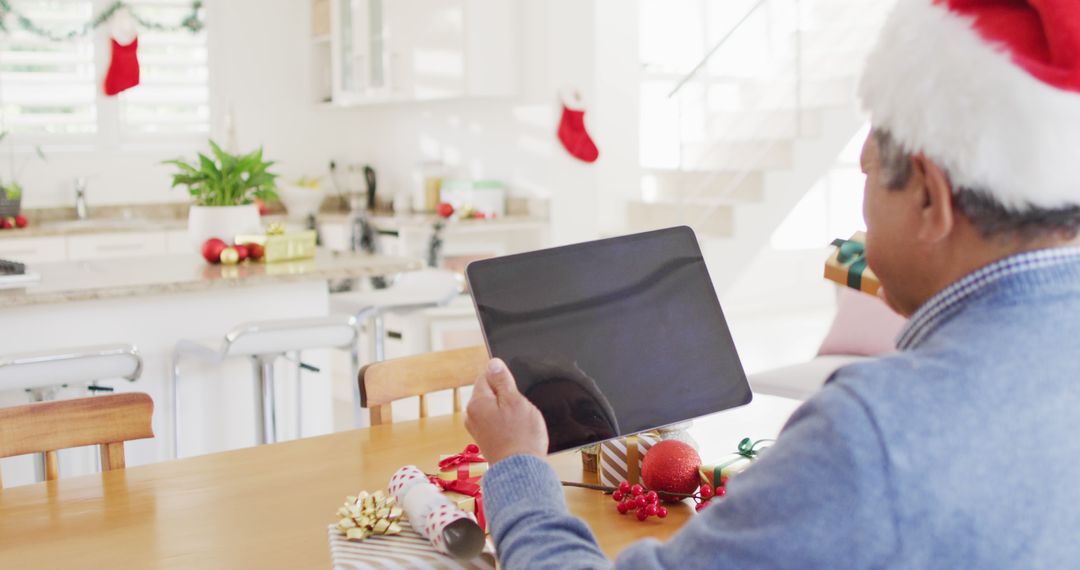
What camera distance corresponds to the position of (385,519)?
1360 millimetres

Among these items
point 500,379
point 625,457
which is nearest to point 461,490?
point 625,457

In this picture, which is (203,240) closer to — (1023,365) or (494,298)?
(494,298)

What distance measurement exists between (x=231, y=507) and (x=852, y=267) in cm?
89

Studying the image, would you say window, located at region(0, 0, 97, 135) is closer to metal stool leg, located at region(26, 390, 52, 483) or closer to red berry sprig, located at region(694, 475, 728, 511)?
metal stool leg, located at region(26, 390, 52, 483)

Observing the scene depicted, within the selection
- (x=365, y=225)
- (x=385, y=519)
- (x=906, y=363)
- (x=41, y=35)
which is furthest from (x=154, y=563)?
(x=41, y=35)

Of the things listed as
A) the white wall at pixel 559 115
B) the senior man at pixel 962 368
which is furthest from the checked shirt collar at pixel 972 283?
the white wall at pixel 559 115

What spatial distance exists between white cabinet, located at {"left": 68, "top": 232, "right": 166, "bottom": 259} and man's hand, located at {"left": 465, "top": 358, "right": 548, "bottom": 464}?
504 centimetres

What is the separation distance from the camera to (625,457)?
1602 mm

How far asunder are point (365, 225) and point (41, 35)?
86.2 inches

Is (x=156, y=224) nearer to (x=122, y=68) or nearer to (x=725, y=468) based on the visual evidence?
(x=122, y=68)

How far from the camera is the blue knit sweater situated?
78 centimetres

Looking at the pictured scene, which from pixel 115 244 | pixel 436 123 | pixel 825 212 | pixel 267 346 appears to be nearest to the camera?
pixel 267 346

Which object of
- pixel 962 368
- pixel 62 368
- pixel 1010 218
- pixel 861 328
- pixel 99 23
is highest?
pixel 99 23

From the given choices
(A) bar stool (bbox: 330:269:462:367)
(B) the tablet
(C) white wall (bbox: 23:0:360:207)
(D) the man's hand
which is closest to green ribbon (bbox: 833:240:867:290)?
(B) the tablet
